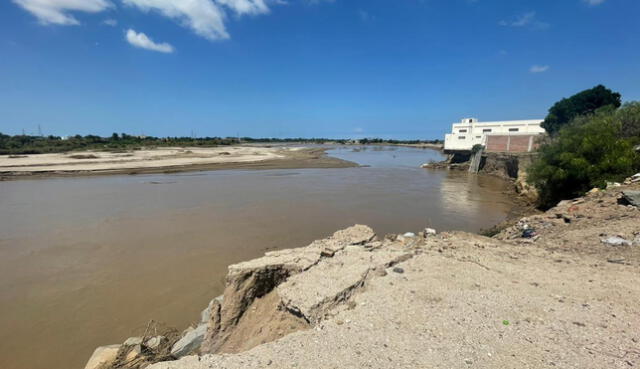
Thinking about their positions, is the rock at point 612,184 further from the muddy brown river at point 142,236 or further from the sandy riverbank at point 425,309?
the sandy riverbank at point 425,309

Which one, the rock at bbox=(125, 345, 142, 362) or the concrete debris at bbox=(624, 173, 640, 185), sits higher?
the concrete debris at bbox=(624, 173, 640, 185)

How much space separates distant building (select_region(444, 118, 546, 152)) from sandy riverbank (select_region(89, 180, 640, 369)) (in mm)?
31018

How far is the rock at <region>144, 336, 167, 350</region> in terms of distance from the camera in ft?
14.2

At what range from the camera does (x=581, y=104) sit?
40250 mm

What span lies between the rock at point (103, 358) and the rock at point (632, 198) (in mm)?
12003

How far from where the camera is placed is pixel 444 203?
16.4 metres

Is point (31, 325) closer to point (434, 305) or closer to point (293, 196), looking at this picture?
point (434, 305)

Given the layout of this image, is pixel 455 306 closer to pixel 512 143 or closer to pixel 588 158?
pixel 588 158

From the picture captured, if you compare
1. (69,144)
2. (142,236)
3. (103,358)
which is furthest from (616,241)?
(69,144)

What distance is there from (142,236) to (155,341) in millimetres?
6913

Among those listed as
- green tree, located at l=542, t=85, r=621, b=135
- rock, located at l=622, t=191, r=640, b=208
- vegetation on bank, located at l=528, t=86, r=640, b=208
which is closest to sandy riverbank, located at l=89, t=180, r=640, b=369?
rock, located at l=622, t=191, r=640, b=208

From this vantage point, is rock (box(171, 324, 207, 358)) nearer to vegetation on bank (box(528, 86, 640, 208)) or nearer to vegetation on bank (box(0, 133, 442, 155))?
vegetation on bank (box(528, 86, 640, 208))

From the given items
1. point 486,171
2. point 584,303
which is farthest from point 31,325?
point 486,171

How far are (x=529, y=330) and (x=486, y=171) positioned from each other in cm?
3612
